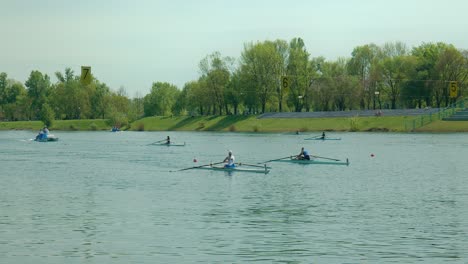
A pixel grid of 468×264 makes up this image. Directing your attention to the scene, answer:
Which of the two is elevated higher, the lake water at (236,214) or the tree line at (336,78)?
the tree line at (336,78)

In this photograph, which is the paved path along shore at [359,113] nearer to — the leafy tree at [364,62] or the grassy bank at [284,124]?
the grassy bank at [284,124]

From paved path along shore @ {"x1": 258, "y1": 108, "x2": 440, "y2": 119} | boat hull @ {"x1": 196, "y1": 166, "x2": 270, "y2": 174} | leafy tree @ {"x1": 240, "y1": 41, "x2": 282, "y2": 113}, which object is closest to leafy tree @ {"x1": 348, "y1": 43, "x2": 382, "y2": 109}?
paved path along shore @ {"x1": 258, "y1": 108, "x2": 440, "y2": 119}

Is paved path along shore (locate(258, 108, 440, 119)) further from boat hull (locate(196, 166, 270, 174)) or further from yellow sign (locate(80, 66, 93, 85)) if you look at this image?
yellow sign (locate(80, 66, 93, 85))

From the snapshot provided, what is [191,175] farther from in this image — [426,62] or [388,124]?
[426,62]

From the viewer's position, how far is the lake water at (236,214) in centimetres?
2817

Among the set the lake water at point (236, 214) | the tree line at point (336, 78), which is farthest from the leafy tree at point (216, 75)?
the lake water at point (236, 214)

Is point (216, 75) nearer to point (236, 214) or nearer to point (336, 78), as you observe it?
point (336, 78)

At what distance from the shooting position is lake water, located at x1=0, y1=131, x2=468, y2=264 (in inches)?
1109

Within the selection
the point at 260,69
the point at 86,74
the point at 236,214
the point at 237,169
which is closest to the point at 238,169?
the point at 237,169

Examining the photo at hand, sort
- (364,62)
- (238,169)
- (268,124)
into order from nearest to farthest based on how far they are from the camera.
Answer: (238,169) < (268,124) < (364,62)

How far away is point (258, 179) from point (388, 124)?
298 ft

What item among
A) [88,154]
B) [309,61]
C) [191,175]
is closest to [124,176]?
[191,175]

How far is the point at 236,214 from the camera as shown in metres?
37.5

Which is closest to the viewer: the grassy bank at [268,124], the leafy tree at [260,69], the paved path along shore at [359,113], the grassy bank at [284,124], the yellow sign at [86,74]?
the yellow sign at [86,74]
